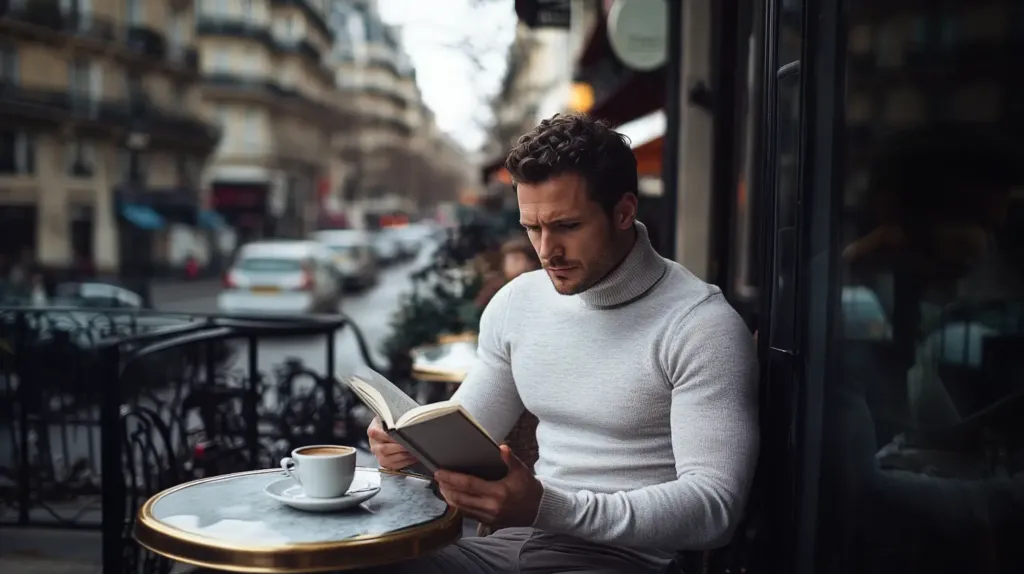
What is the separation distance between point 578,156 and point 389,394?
2.25 ft

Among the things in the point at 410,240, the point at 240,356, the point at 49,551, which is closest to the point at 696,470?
the point at 49,551

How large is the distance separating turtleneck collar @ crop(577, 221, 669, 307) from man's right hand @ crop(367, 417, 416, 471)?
0.60m

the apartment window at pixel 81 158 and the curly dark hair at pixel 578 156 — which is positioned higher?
the apartment window at pixel 81 158

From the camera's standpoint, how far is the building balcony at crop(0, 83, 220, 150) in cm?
3356

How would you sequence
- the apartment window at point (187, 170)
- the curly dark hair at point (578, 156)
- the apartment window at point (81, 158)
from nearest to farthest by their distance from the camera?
the curly dark hair at point (578, 156)
the apartment window at point (81, 158)
the apartment window at point (187, 170)

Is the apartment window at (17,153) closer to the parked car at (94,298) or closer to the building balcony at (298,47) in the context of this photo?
the parked car at (94,298)

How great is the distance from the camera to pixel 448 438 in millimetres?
1889

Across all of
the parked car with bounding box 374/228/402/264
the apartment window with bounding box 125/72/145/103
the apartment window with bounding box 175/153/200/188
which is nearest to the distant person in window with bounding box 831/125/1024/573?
the parked car with bounding box 374/228/402/264

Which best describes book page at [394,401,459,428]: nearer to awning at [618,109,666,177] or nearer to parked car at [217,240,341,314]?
awning at [618,109,666,177]

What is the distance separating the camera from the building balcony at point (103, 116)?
33.6 meters

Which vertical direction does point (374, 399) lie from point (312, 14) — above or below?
below

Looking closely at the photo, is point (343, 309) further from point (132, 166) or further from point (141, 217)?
point (132, 166)

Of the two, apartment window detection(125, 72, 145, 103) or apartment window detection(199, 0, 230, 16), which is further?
apartment window detection(199, 0, 230, 16)

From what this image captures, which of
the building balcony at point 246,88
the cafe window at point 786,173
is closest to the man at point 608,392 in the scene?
the cafe window at point 786,173
